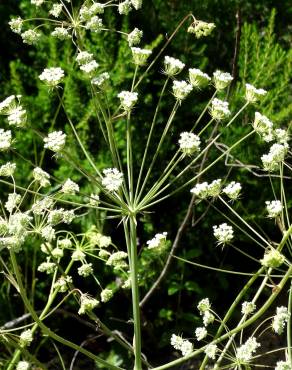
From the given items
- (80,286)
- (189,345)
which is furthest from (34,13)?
(189,345)

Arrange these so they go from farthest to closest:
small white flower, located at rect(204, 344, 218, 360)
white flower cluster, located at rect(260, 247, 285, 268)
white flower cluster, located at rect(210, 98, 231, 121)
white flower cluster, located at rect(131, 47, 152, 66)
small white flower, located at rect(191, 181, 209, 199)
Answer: white flower cluster, located at rect(131, 47, 152, 66) → white flower cluster, located at rect(210, 98, 231, 121) → small white flower, located at rect(191, 181, 209, 199) → small white flower, located at rect(204, 344, 218, 360) → white flower cluster, located at rect(260, 247, 285, 268)

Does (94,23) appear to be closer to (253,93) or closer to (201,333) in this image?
(253,93)

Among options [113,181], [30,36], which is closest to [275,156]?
[113,181]

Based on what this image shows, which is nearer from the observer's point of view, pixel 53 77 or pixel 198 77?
pixel 53 77

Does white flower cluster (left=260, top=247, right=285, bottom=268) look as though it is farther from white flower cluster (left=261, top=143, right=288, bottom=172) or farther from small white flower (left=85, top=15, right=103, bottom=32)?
small white flower (left=85, top=15, right=103, bottom=32)

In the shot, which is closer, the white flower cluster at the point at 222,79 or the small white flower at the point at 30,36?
the white flower cluster at the point at 222,79

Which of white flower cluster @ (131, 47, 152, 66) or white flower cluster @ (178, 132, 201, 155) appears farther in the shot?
white flower cluster @ (131, 47, 152, 66)

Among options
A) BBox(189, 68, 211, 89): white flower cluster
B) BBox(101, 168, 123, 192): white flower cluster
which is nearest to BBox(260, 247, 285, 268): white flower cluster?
BBox(101, 168, 123, 192): white flower cluster

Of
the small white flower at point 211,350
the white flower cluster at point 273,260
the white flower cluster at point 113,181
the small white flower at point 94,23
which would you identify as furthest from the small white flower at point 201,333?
the small white flower at point 94,23

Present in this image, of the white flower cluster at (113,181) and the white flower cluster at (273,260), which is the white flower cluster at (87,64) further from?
the white flower cluster at (273,260)
